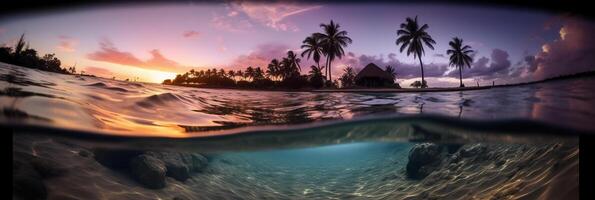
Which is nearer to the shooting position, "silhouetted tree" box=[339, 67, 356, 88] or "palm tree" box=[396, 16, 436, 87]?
"palm tree" box=[396, 16, 436, 87]

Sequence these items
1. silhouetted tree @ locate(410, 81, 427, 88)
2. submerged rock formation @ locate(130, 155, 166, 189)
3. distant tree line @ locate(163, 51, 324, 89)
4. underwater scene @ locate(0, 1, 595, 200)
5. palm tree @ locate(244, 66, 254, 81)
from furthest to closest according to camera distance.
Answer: submerged rock formation @ locate(130, 155, 166, 189) → silhouetted tree @ locate(410, 81, 427, 88) → palm tree @ locate(244, 66, 254, 81) → distant tree line @ locate(163, 51, 324, 89) → underwater scene @ locate(0, 1, 595, 200)

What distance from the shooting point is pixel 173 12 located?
11.8 ft

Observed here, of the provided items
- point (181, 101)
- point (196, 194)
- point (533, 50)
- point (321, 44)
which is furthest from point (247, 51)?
point (196, 194)

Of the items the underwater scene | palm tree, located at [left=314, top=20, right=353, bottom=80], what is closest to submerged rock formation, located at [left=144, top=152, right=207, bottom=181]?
the underwater scene

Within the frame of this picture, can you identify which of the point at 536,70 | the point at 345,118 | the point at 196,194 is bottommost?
the point at 196,194

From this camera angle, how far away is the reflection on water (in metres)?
5.47

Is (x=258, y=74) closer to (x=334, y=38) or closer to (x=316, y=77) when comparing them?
(x=316, y=77)

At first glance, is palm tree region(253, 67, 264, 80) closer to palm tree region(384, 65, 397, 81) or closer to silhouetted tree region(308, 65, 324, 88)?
silhouetted tree region(308, 65, 324, 88)

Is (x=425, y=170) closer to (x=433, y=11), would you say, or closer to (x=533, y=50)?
(x=533, y=50)

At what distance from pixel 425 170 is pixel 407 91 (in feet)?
36.1

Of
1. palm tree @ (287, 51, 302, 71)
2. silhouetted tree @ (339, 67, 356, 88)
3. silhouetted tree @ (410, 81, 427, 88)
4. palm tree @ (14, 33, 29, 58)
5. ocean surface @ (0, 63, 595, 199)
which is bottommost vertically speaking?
ocean surface @ (0, 63, 595, 199)

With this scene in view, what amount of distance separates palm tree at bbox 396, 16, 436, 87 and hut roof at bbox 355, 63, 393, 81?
1.46ft

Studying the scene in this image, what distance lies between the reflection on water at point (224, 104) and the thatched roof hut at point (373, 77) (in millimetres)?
561

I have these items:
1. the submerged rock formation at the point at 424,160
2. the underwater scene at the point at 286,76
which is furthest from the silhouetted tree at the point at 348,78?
the submerged rock formation at the point at 424,160
